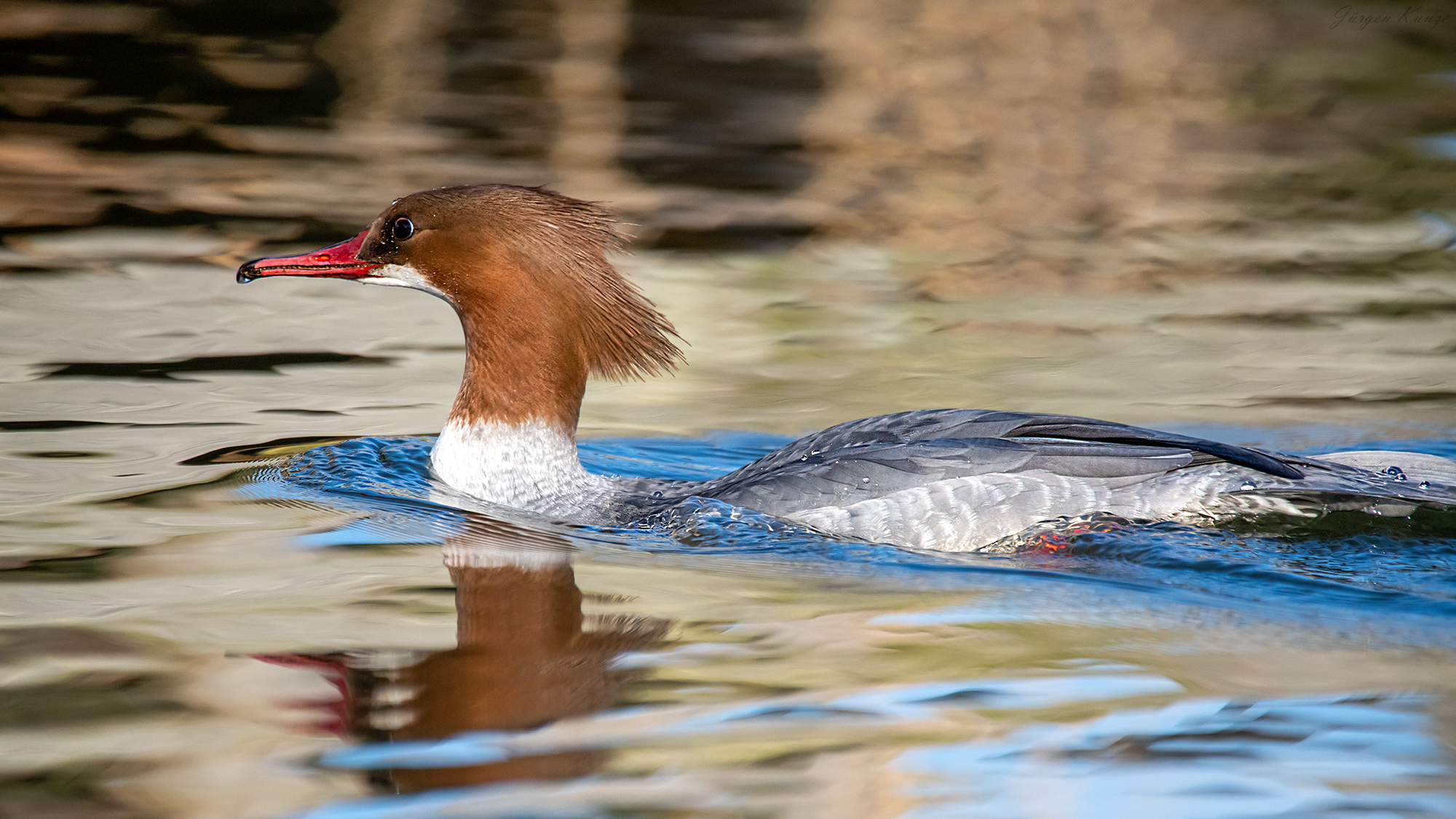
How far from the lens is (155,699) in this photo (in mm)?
3457

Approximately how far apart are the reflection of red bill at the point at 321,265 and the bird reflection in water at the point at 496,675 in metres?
1.45

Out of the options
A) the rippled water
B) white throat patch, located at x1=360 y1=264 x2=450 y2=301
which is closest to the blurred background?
the rippled water

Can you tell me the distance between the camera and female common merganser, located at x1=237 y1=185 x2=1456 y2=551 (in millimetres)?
4859

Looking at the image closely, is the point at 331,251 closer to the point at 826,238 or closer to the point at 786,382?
the point at 786,382

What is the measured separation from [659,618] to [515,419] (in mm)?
1603

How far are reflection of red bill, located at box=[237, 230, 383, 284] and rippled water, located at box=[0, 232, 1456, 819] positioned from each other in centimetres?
67

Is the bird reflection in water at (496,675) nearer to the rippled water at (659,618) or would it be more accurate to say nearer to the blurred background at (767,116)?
the rippled water at (659,618)

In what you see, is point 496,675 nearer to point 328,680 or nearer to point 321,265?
point 328,680

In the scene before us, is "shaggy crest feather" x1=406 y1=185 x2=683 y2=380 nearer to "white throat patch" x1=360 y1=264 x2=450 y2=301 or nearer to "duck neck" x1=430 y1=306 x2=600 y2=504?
"duck neck" x1=430 y1=306 x2=600 y2=504

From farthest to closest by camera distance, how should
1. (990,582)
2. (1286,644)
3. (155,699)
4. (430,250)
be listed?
(430,250)
(990,582)
(1286,644)
(155,699)

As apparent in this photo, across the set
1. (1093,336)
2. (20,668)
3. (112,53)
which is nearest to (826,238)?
(1093,336)

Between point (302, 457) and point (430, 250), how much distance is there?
2.93 feet

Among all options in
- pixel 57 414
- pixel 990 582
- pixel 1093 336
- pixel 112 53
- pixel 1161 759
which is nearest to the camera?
pixel 1161 759

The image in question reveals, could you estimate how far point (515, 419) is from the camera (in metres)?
5.48
